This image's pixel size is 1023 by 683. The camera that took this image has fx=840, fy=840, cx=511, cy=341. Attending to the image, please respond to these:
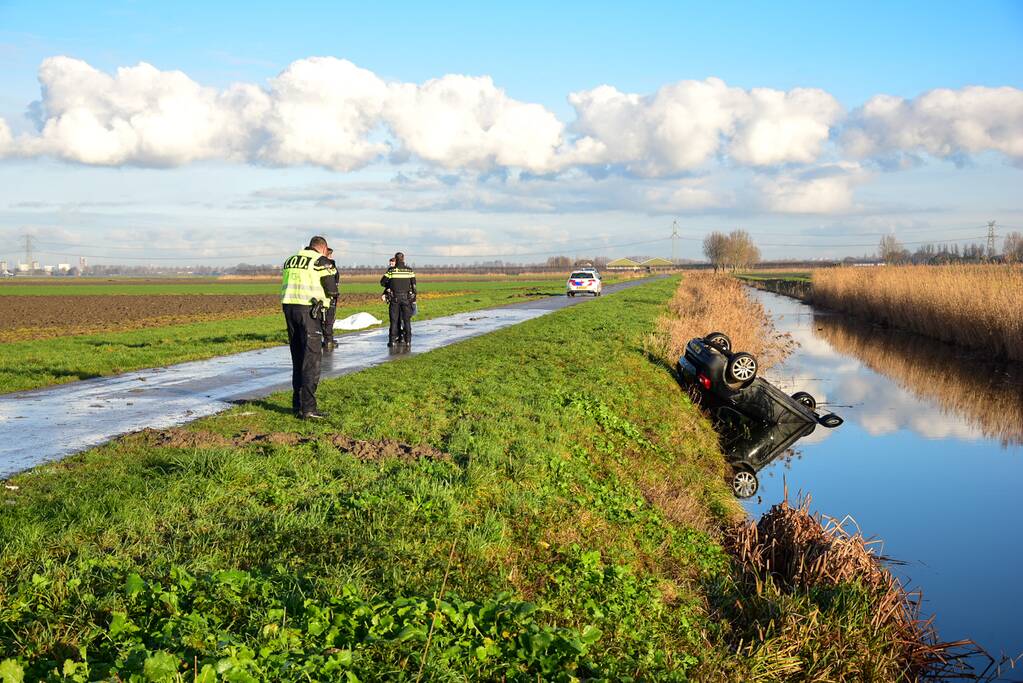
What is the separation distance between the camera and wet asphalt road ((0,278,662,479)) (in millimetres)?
9102

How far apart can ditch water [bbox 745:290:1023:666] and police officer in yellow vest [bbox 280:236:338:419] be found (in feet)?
18.9

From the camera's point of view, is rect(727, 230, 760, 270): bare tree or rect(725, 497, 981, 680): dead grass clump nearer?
rect(725, 497, 981, 680): dead grass clump

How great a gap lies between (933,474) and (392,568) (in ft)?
32.3

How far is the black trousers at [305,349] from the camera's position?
33.1 feet

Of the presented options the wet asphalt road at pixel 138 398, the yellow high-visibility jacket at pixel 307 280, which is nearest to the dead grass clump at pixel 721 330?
the wet asphalt road at pixel 138 398

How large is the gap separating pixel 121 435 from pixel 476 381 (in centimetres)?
585

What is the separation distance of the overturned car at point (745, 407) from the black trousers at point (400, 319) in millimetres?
7132

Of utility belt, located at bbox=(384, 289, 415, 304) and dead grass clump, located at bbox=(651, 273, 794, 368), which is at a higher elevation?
utility belt, located at bbox=(384, 289, 415, 304)

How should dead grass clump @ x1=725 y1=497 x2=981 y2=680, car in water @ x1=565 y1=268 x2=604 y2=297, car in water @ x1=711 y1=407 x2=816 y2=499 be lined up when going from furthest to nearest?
1. car in water @ x1=565 y1=268 x2=604 y2=297
2. car in water @ x1=711 y1=407 x2=816 y2=499
3. dead grass clump @ x1=725 y1=497 x2=981 y2=680

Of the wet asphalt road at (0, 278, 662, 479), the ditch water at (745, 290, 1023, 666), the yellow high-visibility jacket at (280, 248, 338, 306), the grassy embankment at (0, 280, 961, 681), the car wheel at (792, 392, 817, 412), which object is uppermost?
the yellow high-visibility jacket at (280, 248, 338, 306)

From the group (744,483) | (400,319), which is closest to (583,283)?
(400,319)

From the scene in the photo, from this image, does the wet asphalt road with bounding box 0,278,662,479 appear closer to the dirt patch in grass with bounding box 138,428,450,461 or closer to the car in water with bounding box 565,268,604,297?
the dirt patch in grass with bounding box 138,428,450,461

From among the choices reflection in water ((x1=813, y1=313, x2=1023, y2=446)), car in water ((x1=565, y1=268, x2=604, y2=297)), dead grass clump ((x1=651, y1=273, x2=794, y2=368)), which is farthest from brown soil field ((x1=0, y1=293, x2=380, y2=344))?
reflection in water ((x1=813, y1=313, x2=1023, y2=446))

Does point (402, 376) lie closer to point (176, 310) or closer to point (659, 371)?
point (659, 371)
